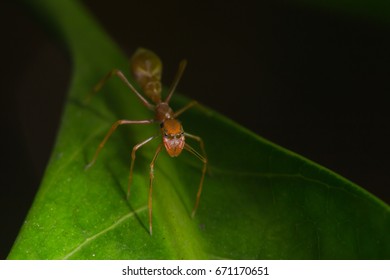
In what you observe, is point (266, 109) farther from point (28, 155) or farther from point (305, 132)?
point (28, 155)

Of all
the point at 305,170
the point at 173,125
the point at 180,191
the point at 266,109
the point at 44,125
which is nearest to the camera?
the point at 305,170

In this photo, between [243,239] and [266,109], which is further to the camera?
[266,109]

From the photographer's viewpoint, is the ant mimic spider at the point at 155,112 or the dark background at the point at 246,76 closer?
the ant mimic spider at the point at 155,112

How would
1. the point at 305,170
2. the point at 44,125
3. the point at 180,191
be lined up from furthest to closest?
1. the point at 44,125
2. the point at 180,191
3. the point at 305,170

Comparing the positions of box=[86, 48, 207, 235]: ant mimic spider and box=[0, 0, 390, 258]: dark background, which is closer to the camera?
box=[86, 48, 207, 235]: ant mimic spider

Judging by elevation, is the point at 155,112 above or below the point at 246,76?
below

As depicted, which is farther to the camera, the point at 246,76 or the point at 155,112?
the point at 246,76

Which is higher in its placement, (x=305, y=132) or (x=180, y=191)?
(x=305, y=132)
